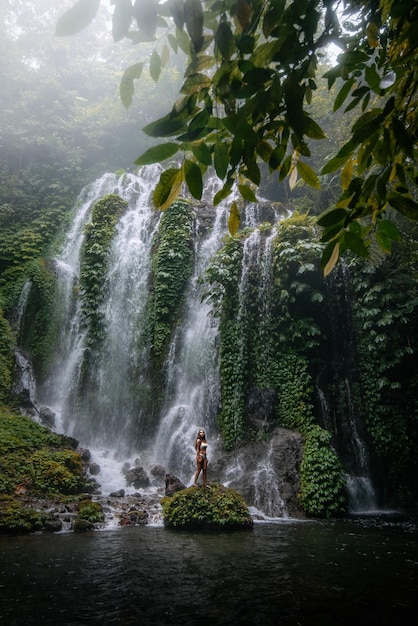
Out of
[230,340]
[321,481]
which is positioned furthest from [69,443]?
[321,481]

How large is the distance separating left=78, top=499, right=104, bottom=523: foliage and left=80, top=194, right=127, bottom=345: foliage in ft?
24.8

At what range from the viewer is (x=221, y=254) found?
1220 centimetres

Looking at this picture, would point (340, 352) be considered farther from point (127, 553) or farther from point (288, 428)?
point (127, 553)

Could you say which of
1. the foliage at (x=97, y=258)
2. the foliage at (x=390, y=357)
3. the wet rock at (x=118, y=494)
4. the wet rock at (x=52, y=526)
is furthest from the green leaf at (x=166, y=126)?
the foliage at (x=97, y=258)

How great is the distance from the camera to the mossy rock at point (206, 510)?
22.7 ft

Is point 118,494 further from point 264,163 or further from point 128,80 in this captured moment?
point 264,163

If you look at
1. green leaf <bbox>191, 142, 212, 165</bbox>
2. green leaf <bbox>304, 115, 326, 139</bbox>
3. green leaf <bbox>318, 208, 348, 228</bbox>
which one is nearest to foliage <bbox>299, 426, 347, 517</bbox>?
green leaf <bbox>318, 208, 348, 228</bbox>

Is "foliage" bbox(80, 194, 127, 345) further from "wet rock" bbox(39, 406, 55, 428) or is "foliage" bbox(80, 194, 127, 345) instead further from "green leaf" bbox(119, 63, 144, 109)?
"green leaf" bbox(119, 63, 144, 109)

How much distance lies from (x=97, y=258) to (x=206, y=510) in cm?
1156

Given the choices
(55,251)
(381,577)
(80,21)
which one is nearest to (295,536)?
(381,577)

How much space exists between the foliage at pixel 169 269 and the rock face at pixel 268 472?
16.1 ft

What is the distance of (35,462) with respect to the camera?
8.84 meters

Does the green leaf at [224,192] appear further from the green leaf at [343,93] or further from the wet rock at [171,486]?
the wet rock at [171,486]

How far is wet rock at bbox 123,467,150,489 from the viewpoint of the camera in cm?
972
